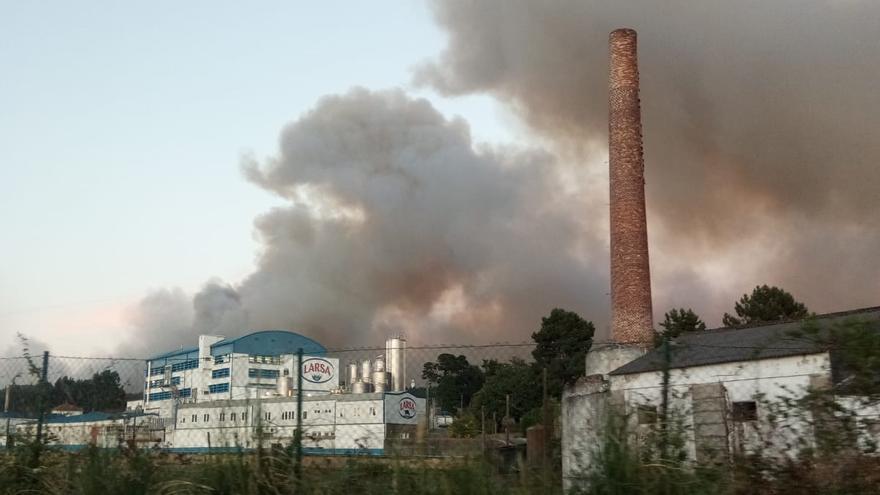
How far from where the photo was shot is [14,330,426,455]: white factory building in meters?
8.39

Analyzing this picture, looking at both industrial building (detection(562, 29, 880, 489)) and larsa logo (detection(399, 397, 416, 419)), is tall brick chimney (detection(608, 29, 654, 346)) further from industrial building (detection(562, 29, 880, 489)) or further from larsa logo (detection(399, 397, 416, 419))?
larsa logo (detection(399, 397, 416, 419))

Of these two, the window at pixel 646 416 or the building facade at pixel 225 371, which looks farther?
the building facade at pixel 225 371

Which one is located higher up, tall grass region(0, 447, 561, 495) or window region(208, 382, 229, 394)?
window region(208, 382, 229, 394)

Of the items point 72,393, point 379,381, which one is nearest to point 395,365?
point 379,381

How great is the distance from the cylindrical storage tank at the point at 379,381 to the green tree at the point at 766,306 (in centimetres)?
2316

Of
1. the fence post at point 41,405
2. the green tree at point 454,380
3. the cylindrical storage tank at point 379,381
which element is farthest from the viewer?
the green tree at point 454,380

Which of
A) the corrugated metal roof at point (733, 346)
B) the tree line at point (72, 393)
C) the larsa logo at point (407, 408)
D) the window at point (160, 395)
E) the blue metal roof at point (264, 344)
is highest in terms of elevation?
Result: the blue metal roof at point (264, 344)

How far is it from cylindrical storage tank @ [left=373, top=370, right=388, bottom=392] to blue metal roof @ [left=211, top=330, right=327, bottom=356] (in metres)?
4.39

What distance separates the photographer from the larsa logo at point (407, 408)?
44.7 metres

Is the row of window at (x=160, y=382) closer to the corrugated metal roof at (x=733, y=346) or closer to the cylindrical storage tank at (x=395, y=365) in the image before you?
the cylindrical storage tank at (x=395, y=365)

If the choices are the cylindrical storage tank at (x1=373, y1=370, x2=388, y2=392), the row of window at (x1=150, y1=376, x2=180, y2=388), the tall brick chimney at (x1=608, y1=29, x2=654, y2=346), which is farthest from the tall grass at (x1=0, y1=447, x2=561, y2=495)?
the row of window at (x1=150, y1=376, x2=180, y2=388)

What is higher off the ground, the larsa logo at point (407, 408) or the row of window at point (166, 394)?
the row of window at point (166, 394)

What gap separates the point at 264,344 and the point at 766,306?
110ft

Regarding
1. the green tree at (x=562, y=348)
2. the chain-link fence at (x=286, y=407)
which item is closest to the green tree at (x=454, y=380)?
the chain-link fence at (x=286, y=407)
